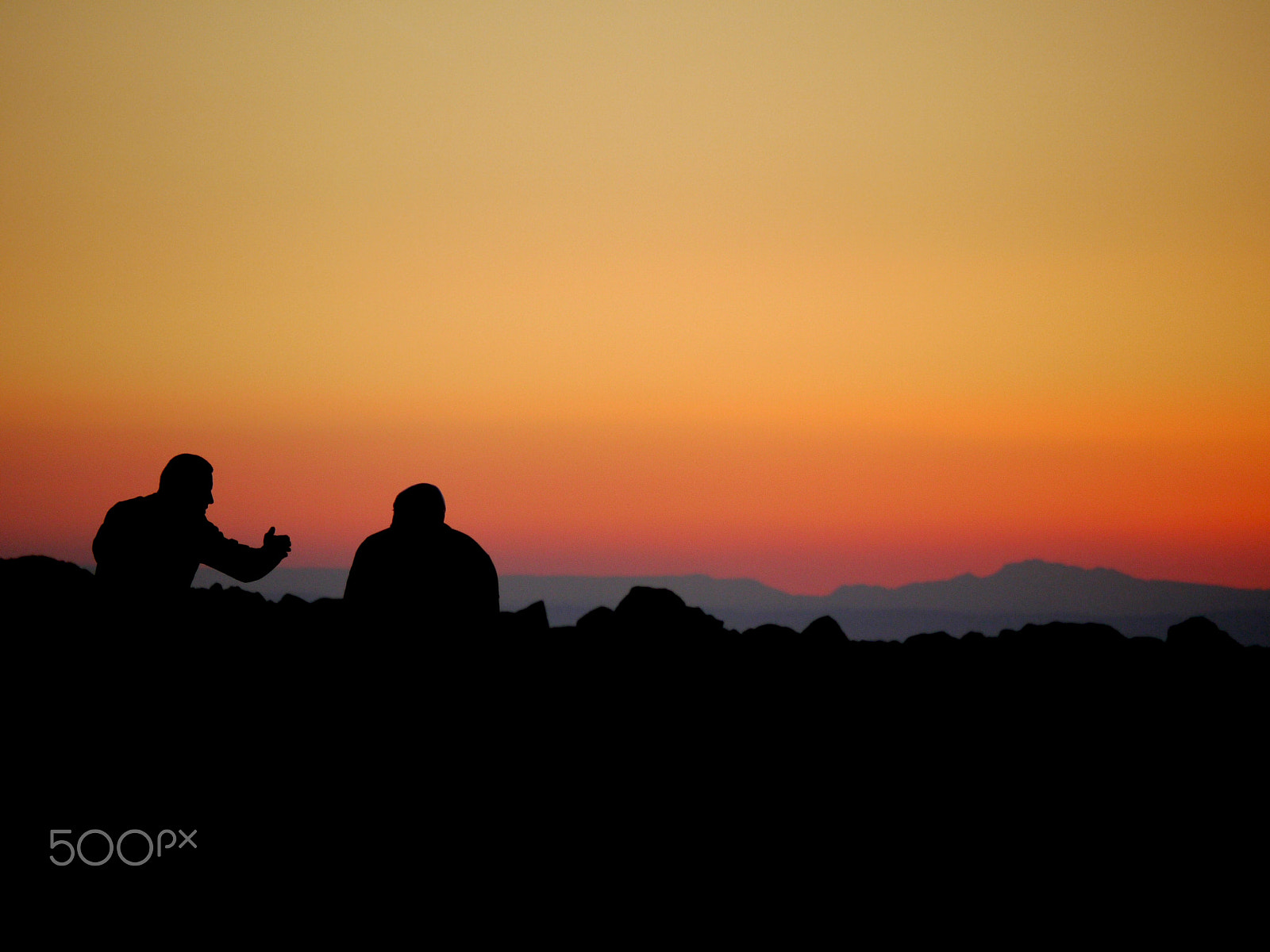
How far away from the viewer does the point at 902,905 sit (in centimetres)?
716

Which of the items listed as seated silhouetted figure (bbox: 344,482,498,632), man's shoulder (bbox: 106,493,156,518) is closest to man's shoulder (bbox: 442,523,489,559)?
seated silhouetted figure (bbox: 344,482,498,632)

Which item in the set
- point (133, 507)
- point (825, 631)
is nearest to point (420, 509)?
point (133, 507)

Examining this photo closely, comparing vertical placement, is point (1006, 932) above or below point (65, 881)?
below

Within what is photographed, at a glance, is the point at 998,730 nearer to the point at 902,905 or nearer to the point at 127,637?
the point at 902,905

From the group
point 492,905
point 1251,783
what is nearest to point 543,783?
point 492,905

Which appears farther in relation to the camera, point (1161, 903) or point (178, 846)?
point (1161, 903)

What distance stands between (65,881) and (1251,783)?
29.1ft

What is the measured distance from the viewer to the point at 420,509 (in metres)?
7.99

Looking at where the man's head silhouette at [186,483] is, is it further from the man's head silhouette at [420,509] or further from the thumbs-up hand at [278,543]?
the man's head silhouette at [420,509]

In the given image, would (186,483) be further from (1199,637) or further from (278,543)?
(1199,637)

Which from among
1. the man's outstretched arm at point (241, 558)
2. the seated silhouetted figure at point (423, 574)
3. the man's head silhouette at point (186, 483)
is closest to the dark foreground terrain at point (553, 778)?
the seated silhouetted figure at point (423, 574)

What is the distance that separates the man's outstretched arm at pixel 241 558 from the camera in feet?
25.4

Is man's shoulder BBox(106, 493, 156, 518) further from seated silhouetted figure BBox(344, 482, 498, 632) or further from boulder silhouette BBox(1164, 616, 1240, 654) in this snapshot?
boulder silhouette BBox(1164, 616, 1240, 654)

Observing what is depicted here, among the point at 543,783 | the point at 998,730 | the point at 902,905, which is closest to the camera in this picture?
the point at 902,905
